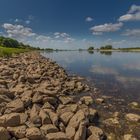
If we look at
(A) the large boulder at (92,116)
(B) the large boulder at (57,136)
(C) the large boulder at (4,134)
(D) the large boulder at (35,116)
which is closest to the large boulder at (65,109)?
(A) the large boulder at (92,116)

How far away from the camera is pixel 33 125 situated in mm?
8773

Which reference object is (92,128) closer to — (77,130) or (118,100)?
(77,130)

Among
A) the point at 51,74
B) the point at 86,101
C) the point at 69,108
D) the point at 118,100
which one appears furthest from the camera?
the point at 51,74

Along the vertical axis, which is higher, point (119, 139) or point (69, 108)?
point (69, 108)

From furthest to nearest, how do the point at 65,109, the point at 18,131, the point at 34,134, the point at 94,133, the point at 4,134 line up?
the point at 65,109 < the point at 94,133 < the point at 18,131 < the point at 34,134 < the point at 4,134

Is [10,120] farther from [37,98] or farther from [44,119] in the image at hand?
[37,98]

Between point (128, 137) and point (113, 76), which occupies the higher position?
point (128, 137)

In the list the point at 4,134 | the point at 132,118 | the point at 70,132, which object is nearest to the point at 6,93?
the point at 4,134

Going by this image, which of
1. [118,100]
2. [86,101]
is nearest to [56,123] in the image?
[86,101]

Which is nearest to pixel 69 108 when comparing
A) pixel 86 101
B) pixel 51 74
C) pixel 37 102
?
pixel 37 102

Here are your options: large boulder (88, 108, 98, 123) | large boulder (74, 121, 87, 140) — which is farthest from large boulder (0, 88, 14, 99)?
large boulder (74, 121, 87, 140)

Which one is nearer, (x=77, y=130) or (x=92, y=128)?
(x=77, y=130)

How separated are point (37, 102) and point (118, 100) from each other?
7.30m

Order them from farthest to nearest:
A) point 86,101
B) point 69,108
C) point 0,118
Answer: point 86,101
point 69,108
point 0,118
